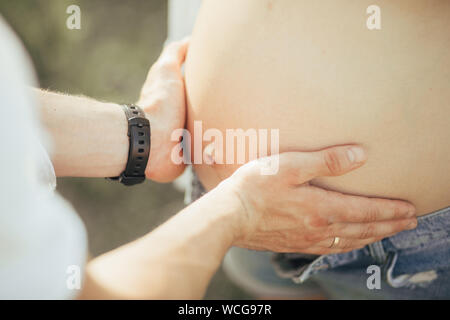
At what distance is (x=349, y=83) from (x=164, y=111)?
382 millimetres

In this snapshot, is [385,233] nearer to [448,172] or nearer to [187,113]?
[448,172]

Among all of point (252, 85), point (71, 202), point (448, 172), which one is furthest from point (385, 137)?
point (71, 202)

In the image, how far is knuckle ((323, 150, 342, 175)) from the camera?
0.68 m

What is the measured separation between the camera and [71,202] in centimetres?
175

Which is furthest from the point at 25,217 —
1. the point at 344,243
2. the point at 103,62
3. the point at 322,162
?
the point at 103,62

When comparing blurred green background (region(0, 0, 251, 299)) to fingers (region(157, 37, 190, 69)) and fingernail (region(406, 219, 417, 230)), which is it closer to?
fingers (region(157, 37, 190, 69))

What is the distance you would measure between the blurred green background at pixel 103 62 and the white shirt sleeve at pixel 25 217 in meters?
1.22

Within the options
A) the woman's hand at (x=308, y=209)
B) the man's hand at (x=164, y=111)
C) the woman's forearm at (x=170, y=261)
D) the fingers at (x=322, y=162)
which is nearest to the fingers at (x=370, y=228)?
the woman's hand at (x=308, y=209)

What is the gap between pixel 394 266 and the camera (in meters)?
0.81

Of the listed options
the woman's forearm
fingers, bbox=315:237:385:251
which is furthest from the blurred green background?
the woman's forearm

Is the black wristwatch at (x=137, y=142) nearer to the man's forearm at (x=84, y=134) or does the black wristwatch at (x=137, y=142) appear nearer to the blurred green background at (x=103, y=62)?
the man's forearm at (x=84, y=134)

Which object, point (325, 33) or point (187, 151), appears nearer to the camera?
point (325, 33)
